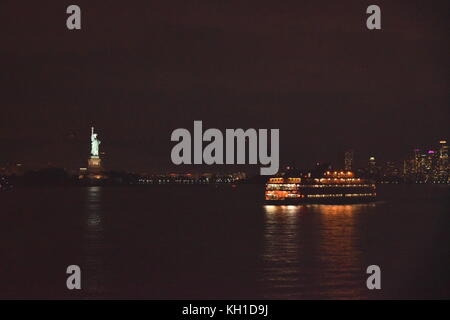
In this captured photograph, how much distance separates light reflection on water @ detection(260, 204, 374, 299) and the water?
4 centimetres

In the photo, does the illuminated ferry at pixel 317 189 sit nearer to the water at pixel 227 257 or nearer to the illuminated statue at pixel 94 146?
the water at pixel 227 257

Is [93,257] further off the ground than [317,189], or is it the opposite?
[317,189]

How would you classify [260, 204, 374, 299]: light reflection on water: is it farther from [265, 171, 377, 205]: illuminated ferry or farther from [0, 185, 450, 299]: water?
[265, 171, 377, 205]: illuminated ferry

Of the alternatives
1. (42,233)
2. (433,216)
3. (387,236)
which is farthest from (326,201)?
(42,233)

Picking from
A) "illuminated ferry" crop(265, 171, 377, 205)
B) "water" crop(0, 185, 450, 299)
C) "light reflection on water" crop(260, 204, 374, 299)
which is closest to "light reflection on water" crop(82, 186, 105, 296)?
"water" crop(0, 185, 450, 299)

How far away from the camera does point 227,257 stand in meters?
29.8

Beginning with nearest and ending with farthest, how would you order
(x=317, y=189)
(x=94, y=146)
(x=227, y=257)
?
(x=227, y=257) → (x=317, y=189) → (x=94, y=146)

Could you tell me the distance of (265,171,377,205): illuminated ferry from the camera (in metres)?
66.2

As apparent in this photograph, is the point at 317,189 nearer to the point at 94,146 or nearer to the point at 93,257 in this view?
the point at 93,257

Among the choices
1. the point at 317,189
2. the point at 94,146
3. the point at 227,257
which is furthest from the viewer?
the point at 94,146

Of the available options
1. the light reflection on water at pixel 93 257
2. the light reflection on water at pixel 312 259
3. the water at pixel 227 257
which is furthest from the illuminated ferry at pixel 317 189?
the light reflection on water at pixel 93 257

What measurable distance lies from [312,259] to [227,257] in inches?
143

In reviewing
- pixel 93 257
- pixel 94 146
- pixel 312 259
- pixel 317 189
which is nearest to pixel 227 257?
pixel 312 259
